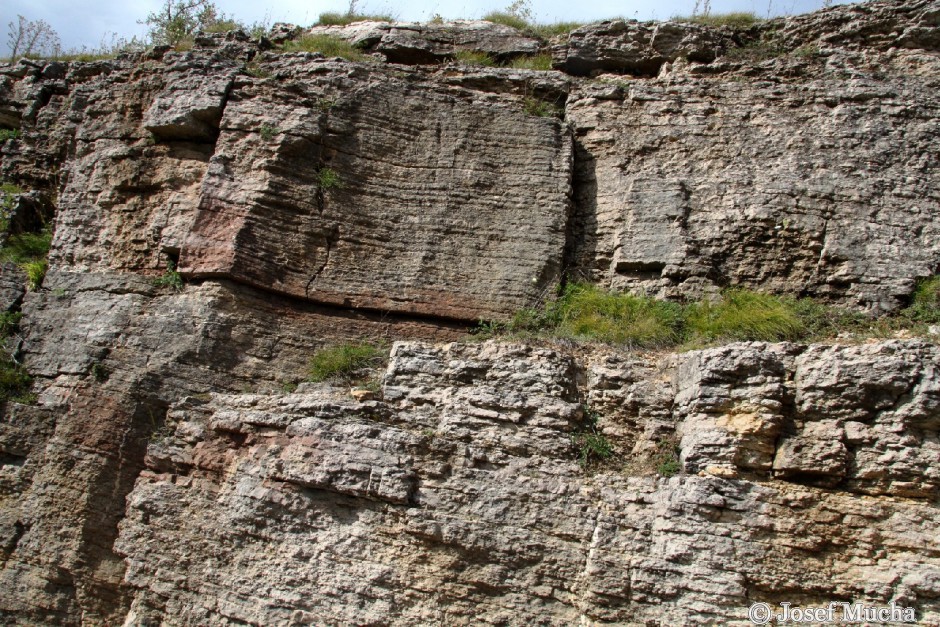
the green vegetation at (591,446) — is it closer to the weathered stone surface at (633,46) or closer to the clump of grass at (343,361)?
the clump of grass at (343,361)

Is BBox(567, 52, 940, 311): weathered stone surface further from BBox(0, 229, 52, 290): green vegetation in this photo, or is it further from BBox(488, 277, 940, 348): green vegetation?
BBox(0, 229, 52, 290): green vegetation

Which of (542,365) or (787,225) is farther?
(787,225)

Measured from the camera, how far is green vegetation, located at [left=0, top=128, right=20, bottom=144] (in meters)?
9.60

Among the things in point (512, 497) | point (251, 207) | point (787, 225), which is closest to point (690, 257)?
point (787, 225)

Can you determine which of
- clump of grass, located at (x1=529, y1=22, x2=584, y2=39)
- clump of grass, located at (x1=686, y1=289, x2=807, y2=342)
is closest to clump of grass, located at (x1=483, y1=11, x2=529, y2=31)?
clump of grass, located at (x1=529, y1=22, x2=584, y2=39)

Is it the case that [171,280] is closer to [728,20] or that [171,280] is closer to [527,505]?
[527,505]

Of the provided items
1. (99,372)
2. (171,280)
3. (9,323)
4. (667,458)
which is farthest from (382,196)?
(667,458)

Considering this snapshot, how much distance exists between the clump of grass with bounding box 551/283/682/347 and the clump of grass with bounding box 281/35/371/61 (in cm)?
369

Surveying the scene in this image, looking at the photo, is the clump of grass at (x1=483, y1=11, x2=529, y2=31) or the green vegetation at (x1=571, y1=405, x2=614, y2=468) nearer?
the green vegetation at (x1=571, y1=405, x2=614, y2=468)

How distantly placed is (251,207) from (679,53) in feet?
16.7

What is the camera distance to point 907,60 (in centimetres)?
839

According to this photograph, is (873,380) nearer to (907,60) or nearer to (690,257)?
(690,257)

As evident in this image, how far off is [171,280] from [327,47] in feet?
10.9

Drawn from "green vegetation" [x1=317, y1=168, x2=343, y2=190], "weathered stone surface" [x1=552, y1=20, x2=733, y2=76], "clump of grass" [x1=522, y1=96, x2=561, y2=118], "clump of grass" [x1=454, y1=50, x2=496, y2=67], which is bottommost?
"green vegetation" [x1=317, y1=168, x2=343, y2=190]
